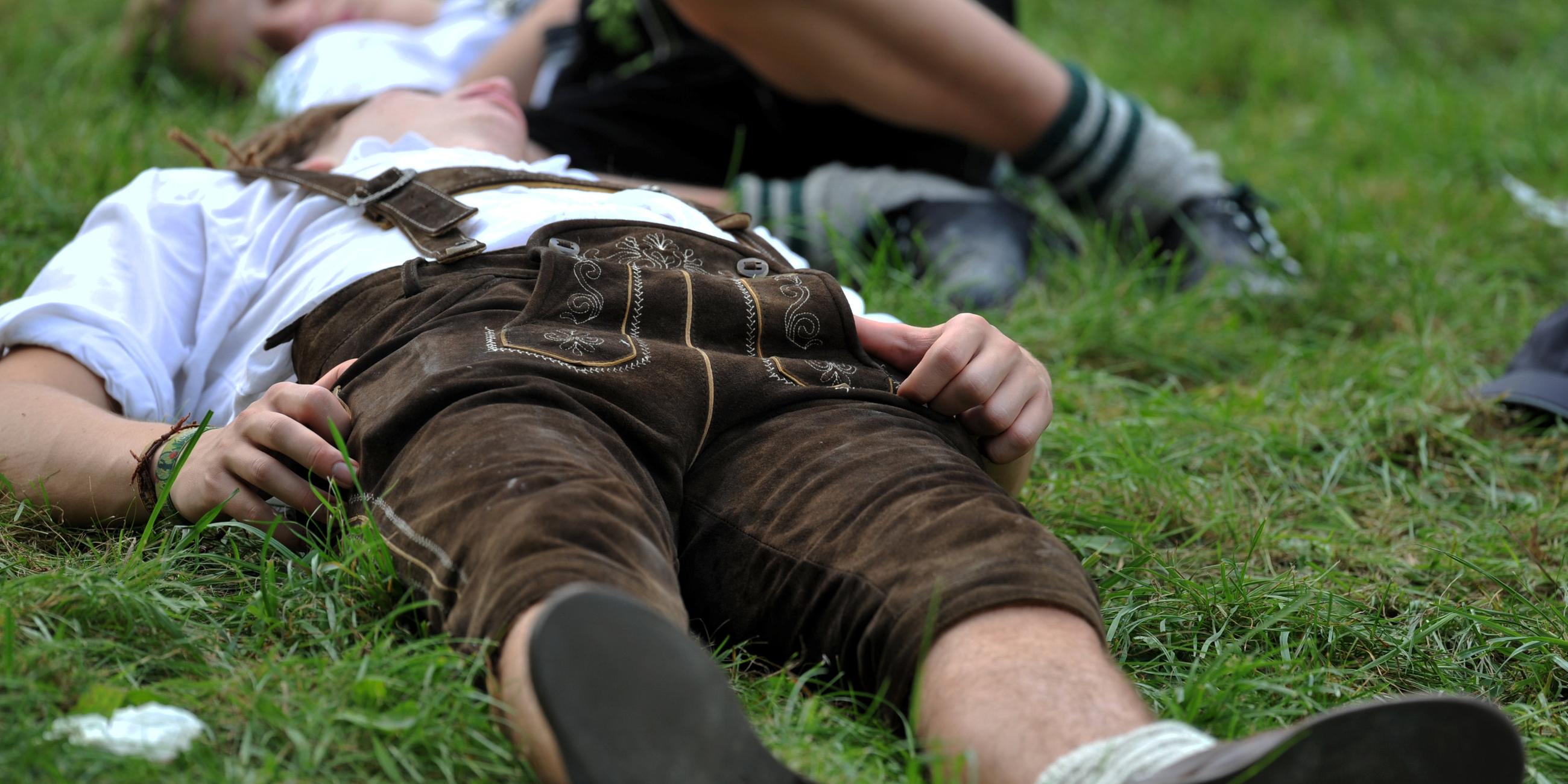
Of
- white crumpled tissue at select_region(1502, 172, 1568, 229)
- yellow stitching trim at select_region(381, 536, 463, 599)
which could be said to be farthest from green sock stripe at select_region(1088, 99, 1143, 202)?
yellow stitching trim at select_region(381, 536, 463, 599)

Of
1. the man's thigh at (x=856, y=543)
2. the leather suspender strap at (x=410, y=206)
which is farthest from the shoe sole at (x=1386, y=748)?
the leather suspender strap at (x=410, y=206)

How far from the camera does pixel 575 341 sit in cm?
135

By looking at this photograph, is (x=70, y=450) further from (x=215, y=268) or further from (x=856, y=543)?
(x=856, y=543)

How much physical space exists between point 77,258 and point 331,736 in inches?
35.9

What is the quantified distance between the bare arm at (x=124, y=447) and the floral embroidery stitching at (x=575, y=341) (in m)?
0.23

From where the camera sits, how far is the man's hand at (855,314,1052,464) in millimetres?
1417

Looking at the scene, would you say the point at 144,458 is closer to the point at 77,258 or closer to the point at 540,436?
the point at 77,258

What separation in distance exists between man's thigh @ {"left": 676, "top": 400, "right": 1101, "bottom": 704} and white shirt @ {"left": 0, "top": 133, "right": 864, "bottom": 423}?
1.25 ft

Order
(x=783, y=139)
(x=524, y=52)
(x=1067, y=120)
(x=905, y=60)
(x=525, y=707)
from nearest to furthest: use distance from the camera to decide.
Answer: (x=525, y=707) → (x=905, y=60) → (x=1067, y=120) → (x=783, y=139) → (x=524, y=52)

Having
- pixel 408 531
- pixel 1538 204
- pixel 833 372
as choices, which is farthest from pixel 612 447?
pixel 1538 204

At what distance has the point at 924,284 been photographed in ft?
7.82

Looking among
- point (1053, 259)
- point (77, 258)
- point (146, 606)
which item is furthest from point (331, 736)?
point (1053, 259)

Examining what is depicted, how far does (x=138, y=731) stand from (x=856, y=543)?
2.07 ft

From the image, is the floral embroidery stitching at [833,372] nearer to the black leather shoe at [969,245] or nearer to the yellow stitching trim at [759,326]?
the yellow stitching trim at [759,326]
